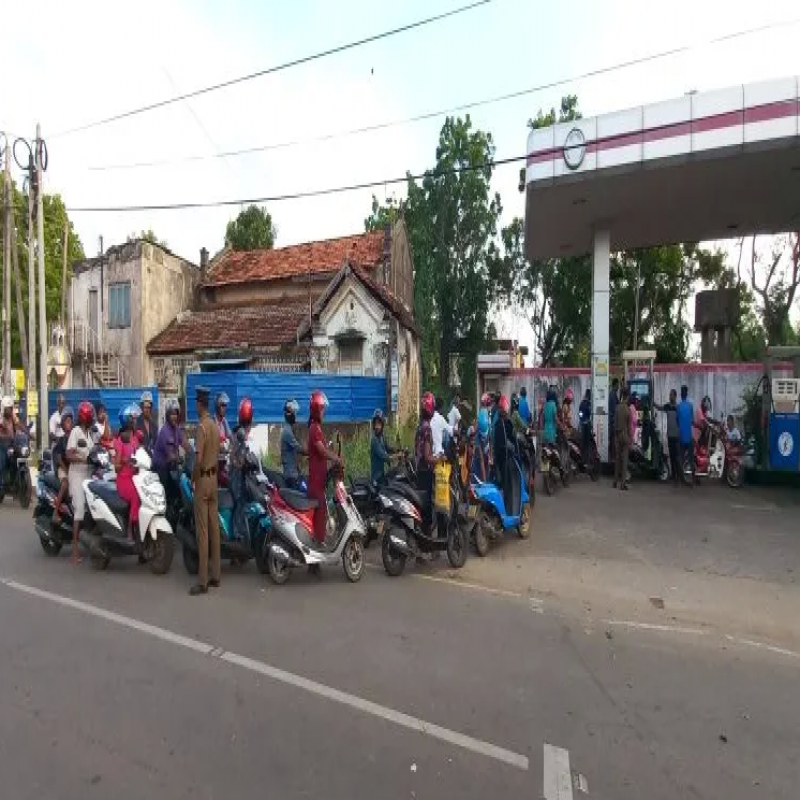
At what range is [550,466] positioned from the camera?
12234 mm

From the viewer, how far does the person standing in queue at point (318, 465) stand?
705cm

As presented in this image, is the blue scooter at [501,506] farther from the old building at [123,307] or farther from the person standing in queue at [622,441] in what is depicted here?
the old building at [123,307]

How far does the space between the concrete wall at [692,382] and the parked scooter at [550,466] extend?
3.28 metres

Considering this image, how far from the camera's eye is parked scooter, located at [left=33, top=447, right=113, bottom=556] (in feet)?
26.4

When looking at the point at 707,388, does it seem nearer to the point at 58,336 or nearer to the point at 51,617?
the point at 51,617

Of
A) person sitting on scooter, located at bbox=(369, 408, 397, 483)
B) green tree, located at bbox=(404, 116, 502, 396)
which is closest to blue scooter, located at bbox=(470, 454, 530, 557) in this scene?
person sitting on scooter, located at bbox=(369, 408, 397, 483)

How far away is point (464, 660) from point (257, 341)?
19323 mm

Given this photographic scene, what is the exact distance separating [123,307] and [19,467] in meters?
16.3

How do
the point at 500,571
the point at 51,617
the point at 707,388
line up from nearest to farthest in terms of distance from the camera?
1. the point at 51,617
2. the point at 500,571
3. the point at 707,388

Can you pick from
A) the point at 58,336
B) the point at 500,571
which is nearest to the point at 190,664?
the point at 500,571

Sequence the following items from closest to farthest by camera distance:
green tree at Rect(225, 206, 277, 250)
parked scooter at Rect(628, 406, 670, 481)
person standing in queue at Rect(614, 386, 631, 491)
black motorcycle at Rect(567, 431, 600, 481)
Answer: person standing in queue at Rect(614, 386, 631, 491), black motorcycle at Rect(567, 431, 600, 481), parked scooter at Rect(628, 406, 670, 481), green tree at Rect(225, 206, 277, 250)

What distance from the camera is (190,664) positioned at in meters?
4.69

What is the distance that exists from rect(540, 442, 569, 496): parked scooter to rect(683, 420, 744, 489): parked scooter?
2.76 m

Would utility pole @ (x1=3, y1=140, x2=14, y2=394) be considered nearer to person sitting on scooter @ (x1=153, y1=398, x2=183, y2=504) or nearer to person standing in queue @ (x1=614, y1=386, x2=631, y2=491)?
person sitting on scooter @ (x1=153, y1=398, x2=183, y2=504)
